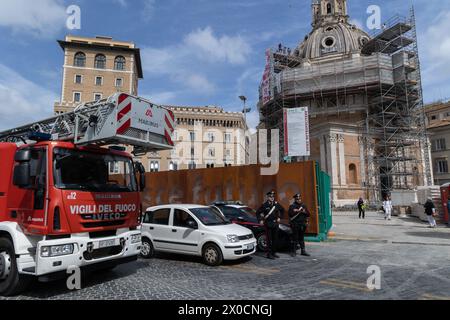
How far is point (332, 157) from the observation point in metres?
40.3

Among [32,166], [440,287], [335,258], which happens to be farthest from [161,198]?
[440,287]

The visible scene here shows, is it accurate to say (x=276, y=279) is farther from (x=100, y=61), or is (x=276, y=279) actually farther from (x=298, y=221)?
(x=100, y=61)

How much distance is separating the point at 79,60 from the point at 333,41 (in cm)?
4401

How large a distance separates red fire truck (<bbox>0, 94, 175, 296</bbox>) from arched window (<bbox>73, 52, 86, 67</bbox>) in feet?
192

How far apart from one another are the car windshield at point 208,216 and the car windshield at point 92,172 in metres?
2.25

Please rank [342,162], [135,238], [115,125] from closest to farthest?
1. [115,125]
2. [135,238]
3. [342,162]

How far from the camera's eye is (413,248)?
11.5 metres

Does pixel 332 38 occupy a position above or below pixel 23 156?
above

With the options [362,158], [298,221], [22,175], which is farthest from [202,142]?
[22,175]

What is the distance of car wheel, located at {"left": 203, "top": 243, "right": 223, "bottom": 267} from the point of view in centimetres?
838

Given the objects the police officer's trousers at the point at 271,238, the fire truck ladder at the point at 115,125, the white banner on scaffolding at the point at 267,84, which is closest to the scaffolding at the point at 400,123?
the white banner on scaffolding at the point at 267,84

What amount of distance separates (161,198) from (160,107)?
10.5 meters

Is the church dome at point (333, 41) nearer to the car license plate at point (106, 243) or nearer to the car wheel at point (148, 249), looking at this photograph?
the car wheel at point (148, 249)
